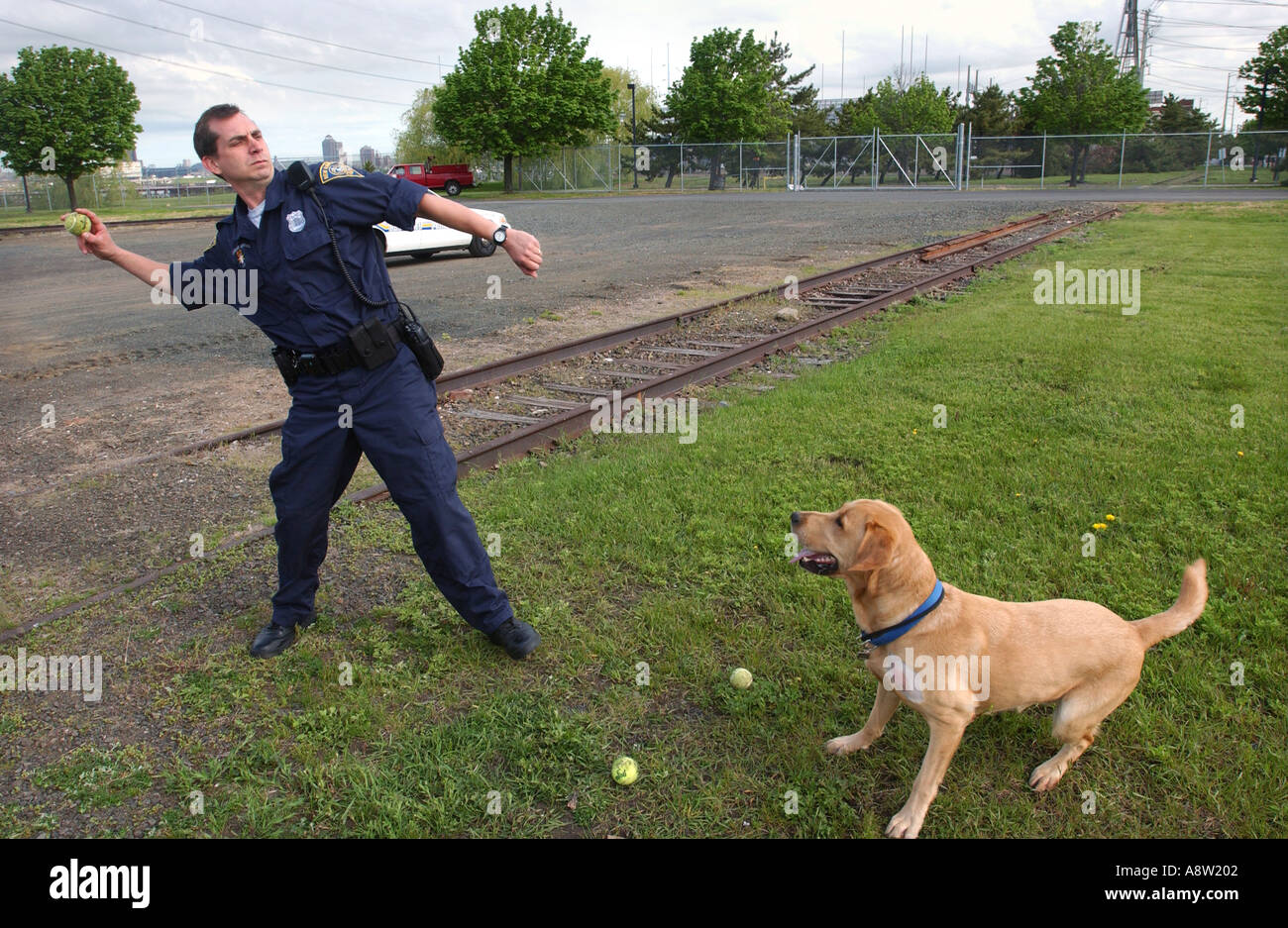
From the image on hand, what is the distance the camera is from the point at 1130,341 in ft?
28.8

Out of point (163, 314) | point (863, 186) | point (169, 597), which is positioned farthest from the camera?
point (863, 186)

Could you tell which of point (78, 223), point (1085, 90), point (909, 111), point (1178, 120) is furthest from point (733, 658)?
point (1178, 120)

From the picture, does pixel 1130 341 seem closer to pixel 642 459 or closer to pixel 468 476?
pixel 642 459

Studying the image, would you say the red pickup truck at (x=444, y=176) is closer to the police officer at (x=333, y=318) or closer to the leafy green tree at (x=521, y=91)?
the leafy green tree at (x=521, y=91)

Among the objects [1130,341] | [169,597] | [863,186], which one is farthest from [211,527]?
[863,186]

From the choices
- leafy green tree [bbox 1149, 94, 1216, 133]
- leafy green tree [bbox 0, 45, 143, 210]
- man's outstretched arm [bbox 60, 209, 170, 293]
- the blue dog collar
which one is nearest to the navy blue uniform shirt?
man's outstretched arm [bbox 60, 209, 170, 293]

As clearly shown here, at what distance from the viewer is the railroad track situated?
242 inches

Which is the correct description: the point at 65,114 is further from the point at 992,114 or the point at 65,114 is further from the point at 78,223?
the point at 992,114

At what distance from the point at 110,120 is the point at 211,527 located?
52211mm

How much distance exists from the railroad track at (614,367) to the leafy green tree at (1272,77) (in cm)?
4335

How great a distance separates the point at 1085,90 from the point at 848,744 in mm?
58245

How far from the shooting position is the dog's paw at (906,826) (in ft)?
8.97

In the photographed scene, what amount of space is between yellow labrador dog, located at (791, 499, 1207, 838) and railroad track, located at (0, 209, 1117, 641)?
3477mm

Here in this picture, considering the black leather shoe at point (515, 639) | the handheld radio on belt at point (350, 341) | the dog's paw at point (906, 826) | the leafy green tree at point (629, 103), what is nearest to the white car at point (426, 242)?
the handheld radio on belt at point (350, 341)
